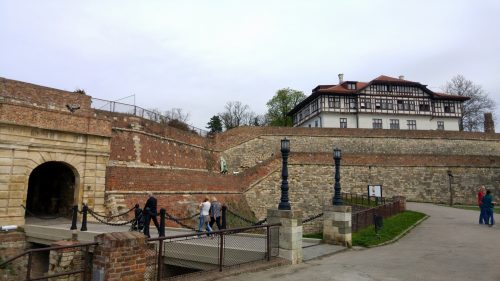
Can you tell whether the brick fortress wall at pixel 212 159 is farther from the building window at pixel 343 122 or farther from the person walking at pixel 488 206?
the person walking at pixel 488 206

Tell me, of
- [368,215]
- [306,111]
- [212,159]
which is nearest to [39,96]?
[368,215]

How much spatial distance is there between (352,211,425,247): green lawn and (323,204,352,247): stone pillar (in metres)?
0.72

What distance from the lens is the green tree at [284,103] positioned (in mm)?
61656

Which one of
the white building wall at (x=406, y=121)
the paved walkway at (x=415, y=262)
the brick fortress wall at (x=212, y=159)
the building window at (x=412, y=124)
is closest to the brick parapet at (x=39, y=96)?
the brick fortress wall at (x=212, y=159)

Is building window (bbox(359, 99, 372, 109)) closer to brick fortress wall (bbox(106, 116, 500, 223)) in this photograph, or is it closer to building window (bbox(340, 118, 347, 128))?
building window (bbox(340, 118, 347, 128))

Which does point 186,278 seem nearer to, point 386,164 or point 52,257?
point 52,257

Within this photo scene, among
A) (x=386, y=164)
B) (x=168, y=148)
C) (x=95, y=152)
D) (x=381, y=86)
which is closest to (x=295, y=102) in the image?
(x=381, y=86)

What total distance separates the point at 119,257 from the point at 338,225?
899 cm

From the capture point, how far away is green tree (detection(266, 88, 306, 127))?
61.7m

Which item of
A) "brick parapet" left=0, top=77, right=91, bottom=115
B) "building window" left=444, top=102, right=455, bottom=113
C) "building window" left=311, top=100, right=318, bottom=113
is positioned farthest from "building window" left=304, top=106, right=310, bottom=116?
"brick parapet" left=0, top=77, right=91, bottom=115

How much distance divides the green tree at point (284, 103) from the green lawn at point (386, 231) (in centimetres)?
4188

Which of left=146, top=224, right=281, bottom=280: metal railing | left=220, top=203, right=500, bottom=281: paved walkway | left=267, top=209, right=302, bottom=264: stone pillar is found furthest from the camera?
left=267, top=209, right=302, bottom=264: stone pillar

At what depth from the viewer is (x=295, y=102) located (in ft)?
202

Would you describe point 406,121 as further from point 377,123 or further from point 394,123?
point 377,123
